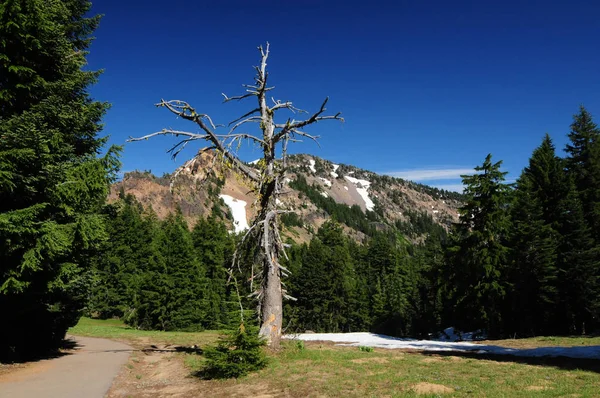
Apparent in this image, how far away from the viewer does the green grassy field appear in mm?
7289

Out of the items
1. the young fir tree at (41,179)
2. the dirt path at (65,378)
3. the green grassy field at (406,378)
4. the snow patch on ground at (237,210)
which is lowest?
the dirt path at (65,378)

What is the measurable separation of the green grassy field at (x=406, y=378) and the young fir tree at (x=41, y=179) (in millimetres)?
5261

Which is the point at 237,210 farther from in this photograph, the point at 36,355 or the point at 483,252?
the point at 36,355

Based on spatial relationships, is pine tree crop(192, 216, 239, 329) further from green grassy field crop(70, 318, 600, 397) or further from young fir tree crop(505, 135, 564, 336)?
green grassy field crop(70, 318, 600, 397)

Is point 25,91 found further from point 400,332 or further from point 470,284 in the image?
point 400,332

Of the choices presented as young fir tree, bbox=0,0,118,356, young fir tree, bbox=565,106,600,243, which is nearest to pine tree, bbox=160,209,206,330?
young fir tree, bbox=0,0,118,356

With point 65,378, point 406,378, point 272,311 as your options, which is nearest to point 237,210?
point 272,311

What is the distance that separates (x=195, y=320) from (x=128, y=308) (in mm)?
12508

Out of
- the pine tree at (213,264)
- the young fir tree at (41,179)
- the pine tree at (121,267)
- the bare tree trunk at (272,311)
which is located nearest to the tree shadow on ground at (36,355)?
the young fir tree at (41,179)

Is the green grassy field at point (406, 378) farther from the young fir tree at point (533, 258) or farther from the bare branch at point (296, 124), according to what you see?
the young fir tree at point (533, 258)

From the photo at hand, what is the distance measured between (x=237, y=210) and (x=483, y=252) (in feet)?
486

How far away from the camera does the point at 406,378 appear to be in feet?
27.6

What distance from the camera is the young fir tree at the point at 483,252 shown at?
24766 mm

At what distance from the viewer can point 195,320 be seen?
1590 inches
